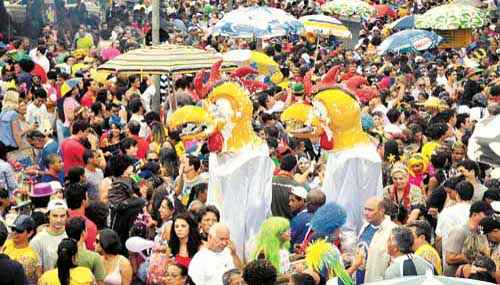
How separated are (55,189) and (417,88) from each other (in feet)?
30.5

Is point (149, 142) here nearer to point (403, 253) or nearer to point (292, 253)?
point (292, 253)

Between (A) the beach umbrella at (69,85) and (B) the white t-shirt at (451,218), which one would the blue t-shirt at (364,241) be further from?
(A) the beach umbrella at (69,85)

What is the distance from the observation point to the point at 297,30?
19.5 meters

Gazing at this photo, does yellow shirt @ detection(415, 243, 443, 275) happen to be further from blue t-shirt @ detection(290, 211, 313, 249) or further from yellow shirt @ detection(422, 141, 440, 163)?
yellow shirt @ detection(422, 141, 440, 163)

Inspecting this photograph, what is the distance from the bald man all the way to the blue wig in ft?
0.82

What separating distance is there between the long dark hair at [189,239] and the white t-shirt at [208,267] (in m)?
0.31

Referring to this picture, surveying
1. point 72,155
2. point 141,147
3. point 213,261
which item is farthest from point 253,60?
point 213,261

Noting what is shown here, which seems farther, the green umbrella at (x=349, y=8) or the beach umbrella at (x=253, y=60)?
the green umbrella at (x=349, y=8)

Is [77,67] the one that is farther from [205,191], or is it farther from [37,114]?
[205,191]

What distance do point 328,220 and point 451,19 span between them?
13103 millimetres

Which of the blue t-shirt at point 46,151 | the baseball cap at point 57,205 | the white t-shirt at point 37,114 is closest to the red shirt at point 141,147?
the blue t-shirt at point 46,151

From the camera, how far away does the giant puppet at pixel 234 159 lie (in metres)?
10.2

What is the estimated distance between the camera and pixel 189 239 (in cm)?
851

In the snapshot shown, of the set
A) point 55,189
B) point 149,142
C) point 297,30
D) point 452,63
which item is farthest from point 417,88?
point 55,189
